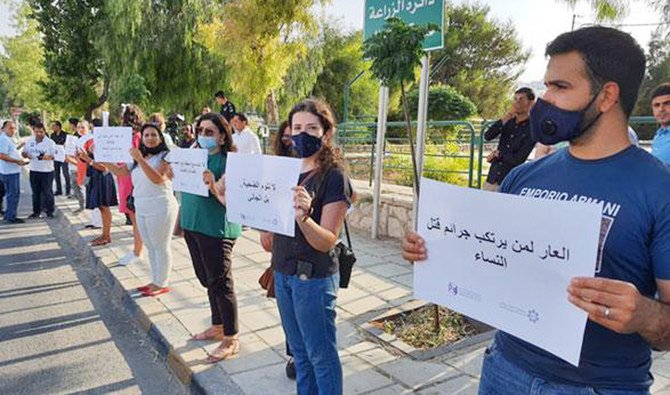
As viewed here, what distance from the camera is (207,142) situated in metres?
3.67

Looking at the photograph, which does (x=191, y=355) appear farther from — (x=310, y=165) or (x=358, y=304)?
Answer: (x=310, y=165)

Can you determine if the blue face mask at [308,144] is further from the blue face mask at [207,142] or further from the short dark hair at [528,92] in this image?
the short dark hair at [528,92]

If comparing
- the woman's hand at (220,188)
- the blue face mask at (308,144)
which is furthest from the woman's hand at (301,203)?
the woman's hand at (220,188)

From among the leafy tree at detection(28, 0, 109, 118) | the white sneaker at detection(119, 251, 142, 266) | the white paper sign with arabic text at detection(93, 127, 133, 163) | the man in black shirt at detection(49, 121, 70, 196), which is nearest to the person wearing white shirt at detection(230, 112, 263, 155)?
the white paper sign with arabic text at detection(93, 127, 133, 163)

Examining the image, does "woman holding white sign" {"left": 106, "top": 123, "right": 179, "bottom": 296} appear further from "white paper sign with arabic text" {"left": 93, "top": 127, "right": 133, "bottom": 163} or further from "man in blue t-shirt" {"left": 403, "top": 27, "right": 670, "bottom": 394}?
"man in blue t-shirt" {"left": 403, "top": 27, "right": 670, "bottom": 394}

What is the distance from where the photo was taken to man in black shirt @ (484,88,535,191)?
15.2 feet

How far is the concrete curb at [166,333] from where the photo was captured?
340cm

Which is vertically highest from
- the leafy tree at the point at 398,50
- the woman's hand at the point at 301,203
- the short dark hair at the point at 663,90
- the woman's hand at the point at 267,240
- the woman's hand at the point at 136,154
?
the leafy tree at the point at 398,50

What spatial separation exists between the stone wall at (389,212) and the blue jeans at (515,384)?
16.7 ft

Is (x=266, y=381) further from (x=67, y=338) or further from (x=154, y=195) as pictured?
(x=154, y=195)

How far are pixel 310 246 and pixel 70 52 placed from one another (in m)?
22.9

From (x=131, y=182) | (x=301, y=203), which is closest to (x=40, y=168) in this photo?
(x=131, y=182)

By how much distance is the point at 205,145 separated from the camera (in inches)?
145

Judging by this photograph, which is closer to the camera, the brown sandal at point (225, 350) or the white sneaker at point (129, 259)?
the brown sandal at point (225, 350)
